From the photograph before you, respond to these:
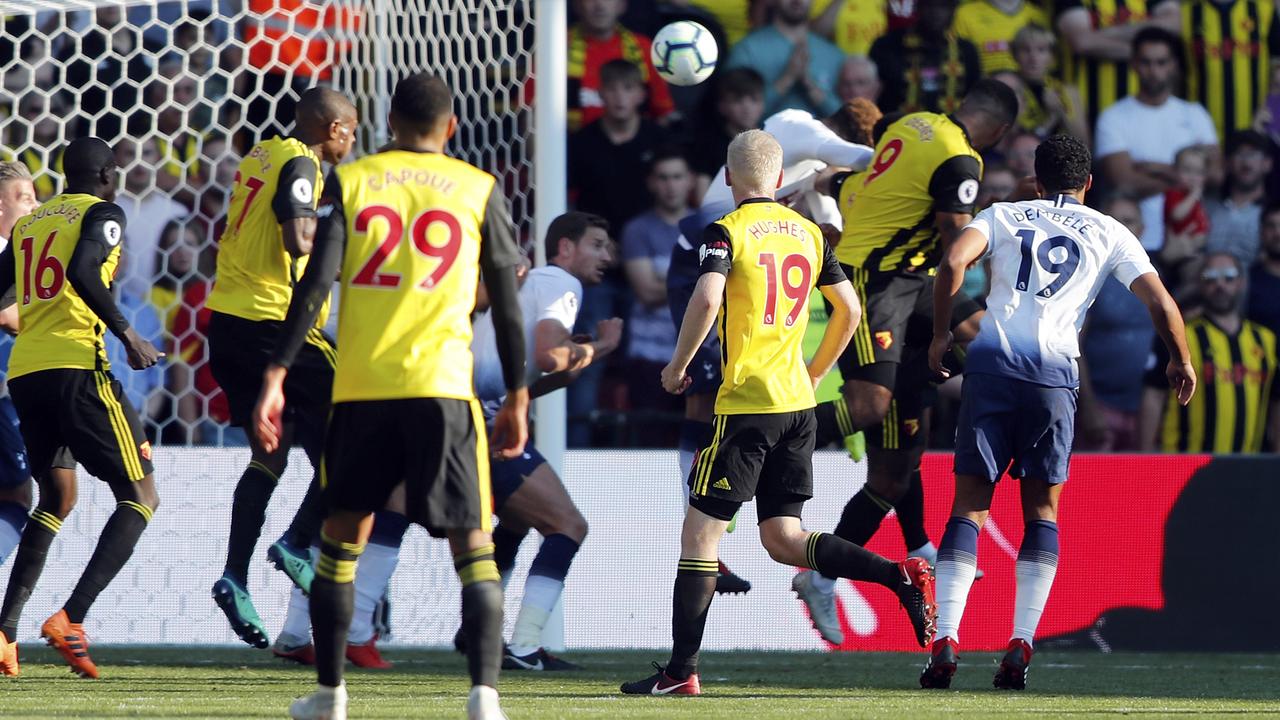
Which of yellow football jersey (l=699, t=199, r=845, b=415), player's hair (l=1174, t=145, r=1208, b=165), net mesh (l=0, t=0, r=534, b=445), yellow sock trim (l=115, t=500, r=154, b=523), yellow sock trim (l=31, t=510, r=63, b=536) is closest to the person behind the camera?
yellow football jersey (l=699, t=199, r=845, b=415)

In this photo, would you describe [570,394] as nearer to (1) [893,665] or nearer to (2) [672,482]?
(2) [672,482]

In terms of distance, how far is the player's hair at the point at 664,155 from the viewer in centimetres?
1124

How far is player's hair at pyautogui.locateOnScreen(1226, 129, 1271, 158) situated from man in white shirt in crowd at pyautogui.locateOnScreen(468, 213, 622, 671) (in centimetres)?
557

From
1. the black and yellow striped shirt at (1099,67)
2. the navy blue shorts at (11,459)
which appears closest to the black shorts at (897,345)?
the navy blue shorts at (11,459)

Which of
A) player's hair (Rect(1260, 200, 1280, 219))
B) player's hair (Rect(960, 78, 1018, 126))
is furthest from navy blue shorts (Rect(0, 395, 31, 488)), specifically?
player's hair (Rect(1260, 200, 1280, 219))

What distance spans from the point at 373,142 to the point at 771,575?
3143 millimetres

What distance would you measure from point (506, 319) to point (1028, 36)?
762cm

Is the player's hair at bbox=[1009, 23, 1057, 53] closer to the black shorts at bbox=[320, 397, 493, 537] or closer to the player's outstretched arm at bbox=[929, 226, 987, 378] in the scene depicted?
the player's outstretched arm at bbox=[929, 226, 987, 378]

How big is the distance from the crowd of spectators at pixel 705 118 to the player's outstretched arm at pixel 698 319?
3967 mm

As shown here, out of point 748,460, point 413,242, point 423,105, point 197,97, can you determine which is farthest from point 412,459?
point 197,97

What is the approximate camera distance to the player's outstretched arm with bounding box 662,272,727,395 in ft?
20.8

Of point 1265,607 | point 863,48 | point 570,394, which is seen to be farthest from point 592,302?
point 1265,607

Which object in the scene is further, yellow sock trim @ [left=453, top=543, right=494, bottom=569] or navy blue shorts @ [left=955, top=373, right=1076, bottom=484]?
navy blue shorts @ [left=955, top=373, right=1076, bottom=484]

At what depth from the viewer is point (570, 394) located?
1096cm
